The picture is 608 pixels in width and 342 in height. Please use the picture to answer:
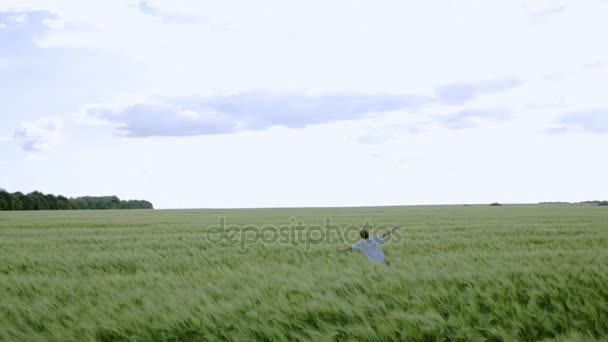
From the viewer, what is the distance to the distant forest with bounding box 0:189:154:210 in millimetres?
63781

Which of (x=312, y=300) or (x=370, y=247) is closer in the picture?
(x=312, y=300)

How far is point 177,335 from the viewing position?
448cm

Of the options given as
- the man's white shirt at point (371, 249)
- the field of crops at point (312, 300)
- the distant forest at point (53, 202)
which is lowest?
the field of crops at point (312, 300)

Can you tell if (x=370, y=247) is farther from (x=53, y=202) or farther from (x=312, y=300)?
(x=53, y=202)

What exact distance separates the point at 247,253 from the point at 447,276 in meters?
4.27

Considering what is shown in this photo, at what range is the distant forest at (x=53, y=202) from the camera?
63781mm

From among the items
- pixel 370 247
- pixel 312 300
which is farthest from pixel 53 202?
pixel 312 300

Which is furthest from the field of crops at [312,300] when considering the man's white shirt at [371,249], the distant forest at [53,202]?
the distant forest at [53,202]

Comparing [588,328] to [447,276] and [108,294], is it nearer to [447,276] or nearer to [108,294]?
[447,276]

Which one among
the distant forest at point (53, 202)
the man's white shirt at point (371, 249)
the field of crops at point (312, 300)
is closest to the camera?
the field of crops at point (312, 300)

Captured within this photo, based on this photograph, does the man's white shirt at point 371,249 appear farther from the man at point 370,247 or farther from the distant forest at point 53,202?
the distant forest at point 53,202

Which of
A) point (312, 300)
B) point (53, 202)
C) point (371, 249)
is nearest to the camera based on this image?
point (312, 300)

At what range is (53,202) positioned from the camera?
70688 mm

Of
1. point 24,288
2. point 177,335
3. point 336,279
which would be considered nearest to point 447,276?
point 336,279
